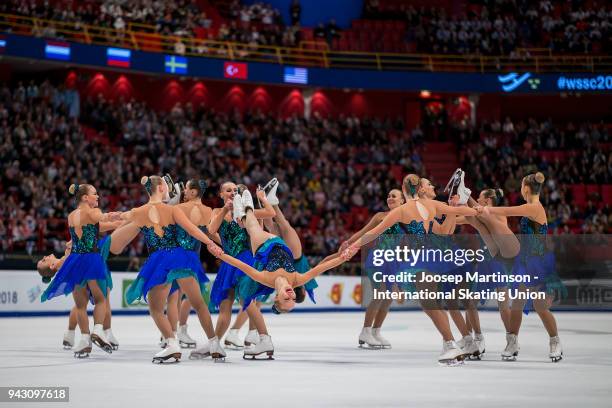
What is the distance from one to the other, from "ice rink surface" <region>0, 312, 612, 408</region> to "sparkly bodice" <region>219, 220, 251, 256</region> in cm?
141

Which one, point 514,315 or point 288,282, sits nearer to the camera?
point 288,282

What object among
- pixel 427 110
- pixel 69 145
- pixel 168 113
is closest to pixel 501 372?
pixel 69 145

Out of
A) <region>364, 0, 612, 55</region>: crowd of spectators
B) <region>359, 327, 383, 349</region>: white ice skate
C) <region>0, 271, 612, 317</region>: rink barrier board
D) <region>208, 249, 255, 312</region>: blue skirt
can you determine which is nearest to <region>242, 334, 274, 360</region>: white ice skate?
<region>208, 249, 255, 312</region>: blue skirt

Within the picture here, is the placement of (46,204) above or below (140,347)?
above

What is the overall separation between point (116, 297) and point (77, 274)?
11.2 m

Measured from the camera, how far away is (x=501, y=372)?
10.9 metres

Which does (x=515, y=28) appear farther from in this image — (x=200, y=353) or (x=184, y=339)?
(x=200, y=353)

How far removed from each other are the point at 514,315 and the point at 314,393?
4503 mm

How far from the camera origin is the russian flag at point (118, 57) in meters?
35.4


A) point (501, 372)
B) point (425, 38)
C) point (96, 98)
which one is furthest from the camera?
point (425, 38)

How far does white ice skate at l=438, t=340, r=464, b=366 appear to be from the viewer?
1156 centimetres

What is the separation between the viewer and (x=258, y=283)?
12.1 m

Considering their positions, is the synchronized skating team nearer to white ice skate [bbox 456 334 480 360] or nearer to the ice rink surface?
white ice skate [bbox 456 334 480 360]

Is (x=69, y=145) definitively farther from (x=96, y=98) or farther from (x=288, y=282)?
(x=288, y=282)
